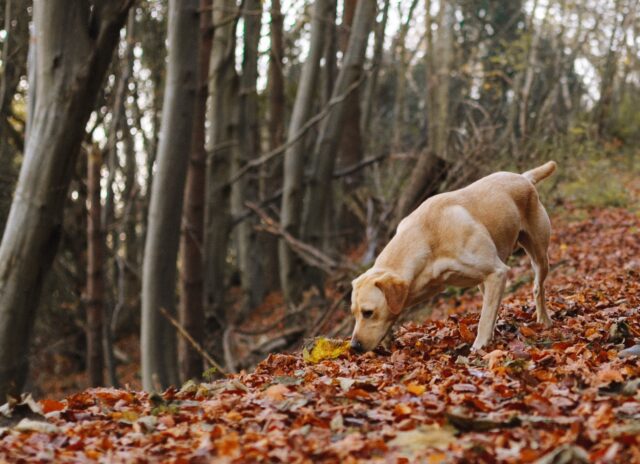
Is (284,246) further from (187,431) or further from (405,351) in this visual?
(187,431)

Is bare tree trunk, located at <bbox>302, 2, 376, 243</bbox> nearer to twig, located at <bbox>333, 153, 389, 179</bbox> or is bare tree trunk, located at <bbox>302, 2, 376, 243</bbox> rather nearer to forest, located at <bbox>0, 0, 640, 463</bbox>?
forest, located at <bbox>0, 0, 640, 463</bbox>

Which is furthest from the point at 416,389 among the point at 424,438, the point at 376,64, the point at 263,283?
the point at 263,283

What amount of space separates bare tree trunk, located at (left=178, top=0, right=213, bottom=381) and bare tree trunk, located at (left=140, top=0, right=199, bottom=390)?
1951mm

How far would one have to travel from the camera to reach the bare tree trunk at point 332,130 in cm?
1788

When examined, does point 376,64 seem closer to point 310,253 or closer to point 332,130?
point 332,130

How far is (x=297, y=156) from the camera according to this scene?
739 inches

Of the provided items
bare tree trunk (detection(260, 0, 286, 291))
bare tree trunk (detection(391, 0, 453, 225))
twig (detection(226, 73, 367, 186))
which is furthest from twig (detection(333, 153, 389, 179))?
twig (detection(226, 73, 367, 186))

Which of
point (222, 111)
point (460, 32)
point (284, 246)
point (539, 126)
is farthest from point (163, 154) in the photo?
point (460, 32)

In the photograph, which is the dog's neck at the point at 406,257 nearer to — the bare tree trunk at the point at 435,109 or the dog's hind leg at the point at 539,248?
the dog's hind leg at the point at 539,248

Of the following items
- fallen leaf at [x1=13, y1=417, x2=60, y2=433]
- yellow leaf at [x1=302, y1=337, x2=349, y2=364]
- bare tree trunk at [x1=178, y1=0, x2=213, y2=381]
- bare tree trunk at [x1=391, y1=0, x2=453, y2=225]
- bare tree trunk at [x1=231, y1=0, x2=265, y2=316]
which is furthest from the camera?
bare tree trunk at [x1=231, y1=0, x2=265, y2=316]

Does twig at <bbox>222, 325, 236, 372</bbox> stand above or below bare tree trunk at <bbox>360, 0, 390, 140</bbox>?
below

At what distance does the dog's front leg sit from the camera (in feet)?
21.5

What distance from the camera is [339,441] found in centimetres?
418

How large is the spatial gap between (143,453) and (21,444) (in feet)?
2.57
